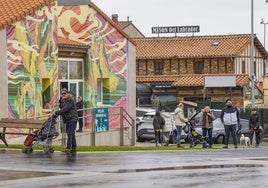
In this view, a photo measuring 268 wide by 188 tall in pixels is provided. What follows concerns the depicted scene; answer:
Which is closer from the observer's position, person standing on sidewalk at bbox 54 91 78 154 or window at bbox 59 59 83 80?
person standing on sidewalk at bbox 54 91 78 154

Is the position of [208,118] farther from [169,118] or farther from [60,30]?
[60,30]

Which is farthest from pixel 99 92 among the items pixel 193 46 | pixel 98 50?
pixel 193 46

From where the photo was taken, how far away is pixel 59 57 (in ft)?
127

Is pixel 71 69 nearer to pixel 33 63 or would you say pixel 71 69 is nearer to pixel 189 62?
pixel 33 63

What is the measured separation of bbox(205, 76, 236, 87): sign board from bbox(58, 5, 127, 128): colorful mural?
20559 millimetres

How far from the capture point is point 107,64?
1672 inches

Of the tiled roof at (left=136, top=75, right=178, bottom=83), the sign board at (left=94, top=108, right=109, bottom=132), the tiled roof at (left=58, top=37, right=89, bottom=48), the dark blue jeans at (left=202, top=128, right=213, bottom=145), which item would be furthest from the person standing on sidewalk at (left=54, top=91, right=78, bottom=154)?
the tiled roof at (left=136, top=75, right=178, bottom=83)

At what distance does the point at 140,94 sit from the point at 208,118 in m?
43.2

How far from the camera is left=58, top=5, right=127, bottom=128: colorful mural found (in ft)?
132

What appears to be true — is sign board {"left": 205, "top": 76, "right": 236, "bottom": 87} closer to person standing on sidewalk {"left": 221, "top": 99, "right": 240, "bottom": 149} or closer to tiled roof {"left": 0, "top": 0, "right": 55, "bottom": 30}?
tiled roof {"left": 0, "top": 0, "right": 55, "bottom": 30}

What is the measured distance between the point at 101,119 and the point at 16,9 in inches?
222

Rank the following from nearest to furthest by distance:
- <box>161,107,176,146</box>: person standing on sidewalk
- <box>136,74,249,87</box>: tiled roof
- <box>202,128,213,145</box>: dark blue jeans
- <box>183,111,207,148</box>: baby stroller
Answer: <box>202,128,213,145</box>: dark blue jeans, <box>183,111,207,148</box>: baby stroller, <box>161,107,176,146</box>: person standing on sidewalk, <box>136,74,249,87</box>: tiled roof

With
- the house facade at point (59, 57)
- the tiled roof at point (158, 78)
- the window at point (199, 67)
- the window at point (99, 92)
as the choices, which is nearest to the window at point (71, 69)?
the house facade at point (59, 57)

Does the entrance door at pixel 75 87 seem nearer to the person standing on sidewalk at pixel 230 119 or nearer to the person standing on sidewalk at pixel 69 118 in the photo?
the person standing on sidewalk at pixel 230 119
